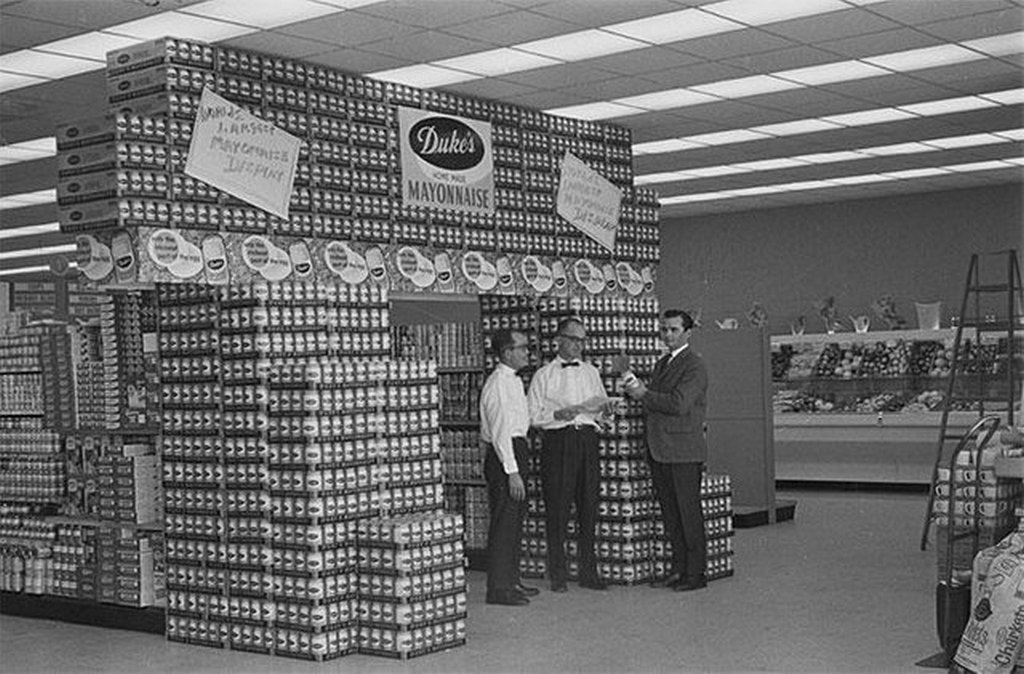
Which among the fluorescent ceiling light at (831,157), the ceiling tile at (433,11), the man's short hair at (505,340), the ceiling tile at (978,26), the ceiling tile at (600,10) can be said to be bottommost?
the man's short hair at (505,340)

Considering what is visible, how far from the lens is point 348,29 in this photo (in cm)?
838

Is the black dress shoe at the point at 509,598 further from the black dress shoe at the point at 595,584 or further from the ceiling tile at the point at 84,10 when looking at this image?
the ceiling tile at the point at 84,10

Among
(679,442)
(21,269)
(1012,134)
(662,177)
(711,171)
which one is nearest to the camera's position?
(679,442)

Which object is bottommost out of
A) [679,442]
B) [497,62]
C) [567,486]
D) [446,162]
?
[567,486]

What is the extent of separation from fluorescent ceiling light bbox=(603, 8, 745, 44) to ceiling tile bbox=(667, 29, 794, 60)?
4.4 inches

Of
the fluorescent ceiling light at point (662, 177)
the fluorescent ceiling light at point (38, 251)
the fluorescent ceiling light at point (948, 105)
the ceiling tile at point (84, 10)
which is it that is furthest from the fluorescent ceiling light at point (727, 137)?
the fluorescent ceiling light at point (38, 251)

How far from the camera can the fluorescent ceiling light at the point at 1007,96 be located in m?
11.6

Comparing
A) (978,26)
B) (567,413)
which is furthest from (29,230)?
(978,26)

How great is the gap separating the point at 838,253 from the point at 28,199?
10.2 meters

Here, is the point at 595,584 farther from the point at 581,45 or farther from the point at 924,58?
the point at 924,58

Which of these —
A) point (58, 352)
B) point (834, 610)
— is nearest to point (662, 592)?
point (834, 610)

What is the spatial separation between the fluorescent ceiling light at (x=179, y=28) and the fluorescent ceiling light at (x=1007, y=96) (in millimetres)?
6459

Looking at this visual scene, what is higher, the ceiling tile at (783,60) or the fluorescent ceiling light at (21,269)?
the ceiling tile at (783,60)

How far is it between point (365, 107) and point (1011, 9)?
414cm
